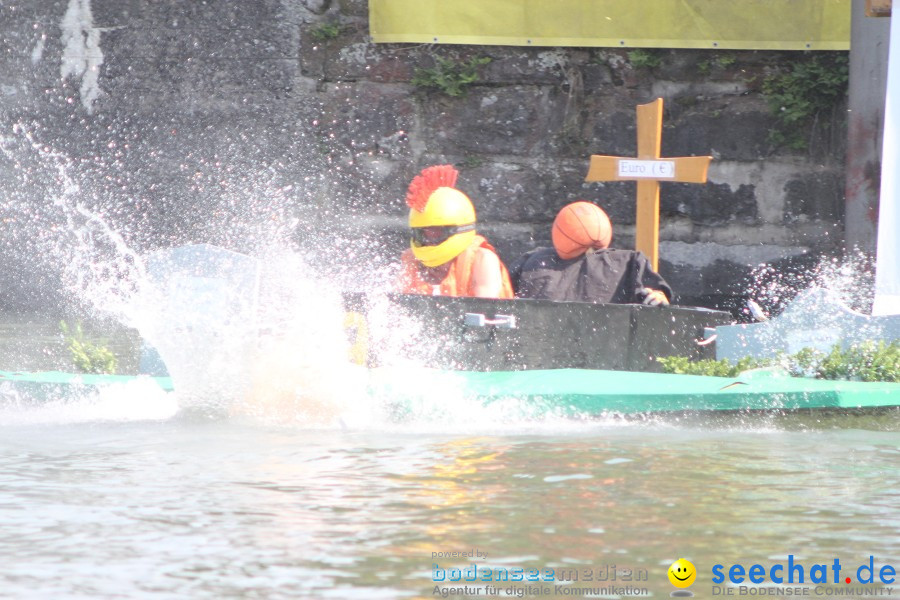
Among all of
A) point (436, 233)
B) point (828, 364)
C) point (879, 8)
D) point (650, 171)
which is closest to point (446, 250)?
point (436, 233)

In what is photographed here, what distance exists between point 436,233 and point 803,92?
277 cm

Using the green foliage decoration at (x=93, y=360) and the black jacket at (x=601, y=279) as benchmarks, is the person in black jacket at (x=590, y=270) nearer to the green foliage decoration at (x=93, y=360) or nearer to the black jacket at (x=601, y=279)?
the black jacket at (x=601, y=279)

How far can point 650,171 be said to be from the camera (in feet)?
23.4

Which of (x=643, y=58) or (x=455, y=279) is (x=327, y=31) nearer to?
(x=643, y=58)

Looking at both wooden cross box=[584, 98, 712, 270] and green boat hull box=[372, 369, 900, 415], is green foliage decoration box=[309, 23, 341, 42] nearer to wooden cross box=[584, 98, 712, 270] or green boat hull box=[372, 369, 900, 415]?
wooden cross box=[584, 98, 712, 270]

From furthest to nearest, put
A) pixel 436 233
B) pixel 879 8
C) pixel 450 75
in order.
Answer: pixel 450 75 < pixel 436 233 < pixel 879 8

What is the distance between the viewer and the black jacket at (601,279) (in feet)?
21.1

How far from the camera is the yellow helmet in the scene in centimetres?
Answer: 653

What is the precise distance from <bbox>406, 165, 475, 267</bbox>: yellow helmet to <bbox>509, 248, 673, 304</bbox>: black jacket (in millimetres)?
419

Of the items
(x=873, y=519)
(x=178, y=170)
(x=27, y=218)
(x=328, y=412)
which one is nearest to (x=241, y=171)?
(x=178, y=170)

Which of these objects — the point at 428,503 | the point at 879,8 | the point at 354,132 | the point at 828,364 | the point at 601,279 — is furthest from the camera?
the point at 354,132

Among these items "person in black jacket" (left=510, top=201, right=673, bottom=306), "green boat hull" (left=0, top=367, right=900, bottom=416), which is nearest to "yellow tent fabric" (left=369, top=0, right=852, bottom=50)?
"person in black jacket" (left=510, top=201, right=673, bottom=306)

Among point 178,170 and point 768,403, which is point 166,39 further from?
point 768,403

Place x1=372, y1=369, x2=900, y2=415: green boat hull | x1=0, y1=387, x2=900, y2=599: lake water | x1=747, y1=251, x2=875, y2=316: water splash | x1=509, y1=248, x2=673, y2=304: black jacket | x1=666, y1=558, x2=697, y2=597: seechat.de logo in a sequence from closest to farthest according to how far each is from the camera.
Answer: x1=666, y1=558, x2=697, y2=597: seechat.de logo
x1=0, y1=387, x2=900, y2=599: lake water
x1=372, y1=369, x2=900, y2=415: green boat hull
x1=509, y1=248, x2=673, y2=304: black jacket
x1=747, y1=251, x2=875, y2=316: water splash
